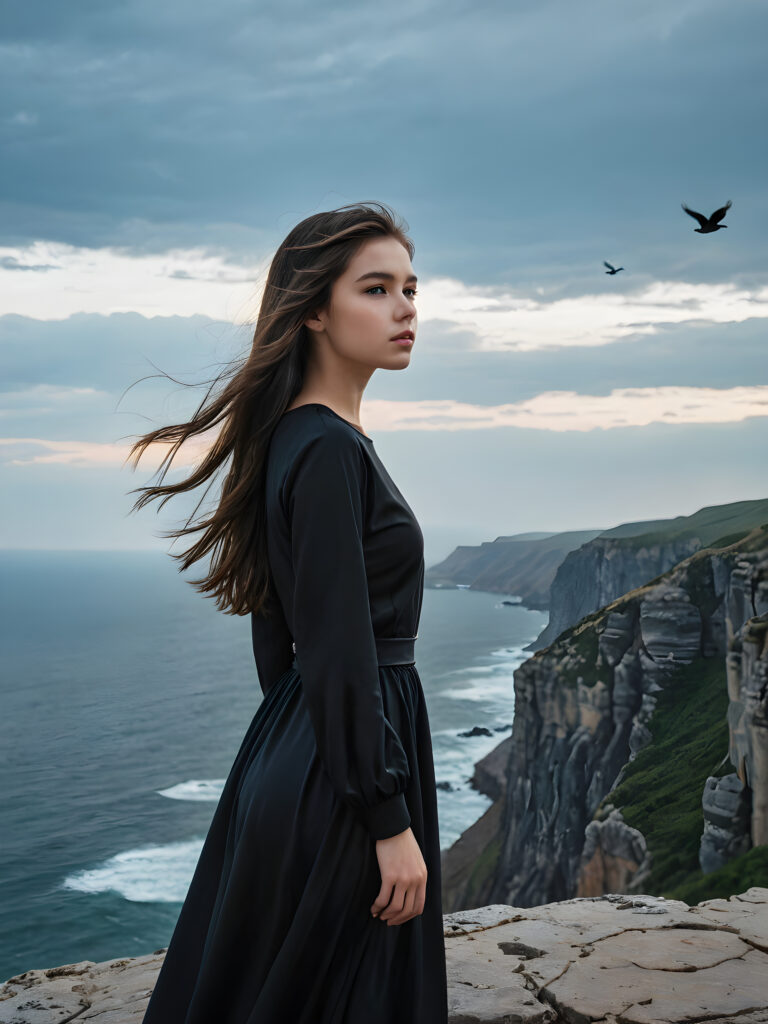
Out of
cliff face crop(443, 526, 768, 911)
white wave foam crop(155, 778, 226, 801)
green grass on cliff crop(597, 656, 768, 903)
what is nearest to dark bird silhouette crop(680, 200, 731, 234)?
green grass on cliff crop(597, 656, 768, 903)

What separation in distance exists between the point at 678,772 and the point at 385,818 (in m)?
33.4

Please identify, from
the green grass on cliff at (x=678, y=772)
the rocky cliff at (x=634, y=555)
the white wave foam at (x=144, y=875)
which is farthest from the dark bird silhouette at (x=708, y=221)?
the rocky cliff at (x=634, y=555)

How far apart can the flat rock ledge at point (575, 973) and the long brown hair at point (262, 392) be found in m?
2.12

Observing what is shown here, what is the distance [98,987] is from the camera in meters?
4.21

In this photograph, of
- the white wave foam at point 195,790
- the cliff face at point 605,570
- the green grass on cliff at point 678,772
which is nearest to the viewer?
the green grass on cliff at point 678,772

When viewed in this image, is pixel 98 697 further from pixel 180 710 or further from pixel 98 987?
pixel 98 987

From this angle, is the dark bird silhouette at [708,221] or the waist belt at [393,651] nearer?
the waist belt at [393,651]

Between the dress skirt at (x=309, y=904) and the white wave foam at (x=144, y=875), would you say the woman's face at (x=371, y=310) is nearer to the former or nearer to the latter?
the dress skirt at (x=309, y=904)

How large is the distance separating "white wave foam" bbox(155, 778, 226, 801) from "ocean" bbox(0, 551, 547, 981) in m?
0.11

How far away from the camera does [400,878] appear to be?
82.7 inches

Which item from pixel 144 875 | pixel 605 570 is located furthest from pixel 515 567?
pixel 144 875

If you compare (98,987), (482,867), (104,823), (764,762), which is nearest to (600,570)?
(482,867)

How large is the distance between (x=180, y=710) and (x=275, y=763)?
79.3 m

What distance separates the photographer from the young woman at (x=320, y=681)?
82.4 inches
